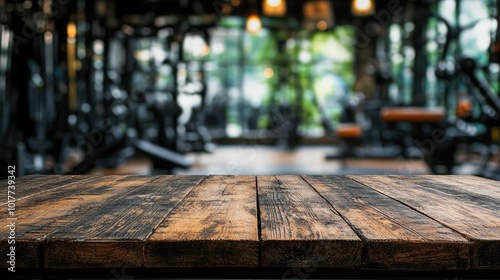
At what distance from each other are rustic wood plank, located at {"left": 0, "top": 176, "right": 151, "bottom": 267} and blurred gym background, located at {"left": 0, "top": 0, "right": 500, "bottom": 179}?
1753 mm

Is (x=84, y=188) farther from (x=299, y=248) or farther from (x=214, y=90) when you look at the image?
(x=214, y=90)

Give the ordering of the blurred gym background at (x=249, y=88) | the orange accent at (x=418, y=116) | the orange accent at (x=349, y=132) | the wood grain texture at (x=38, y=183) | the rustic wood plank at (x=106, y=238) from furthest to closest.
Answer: the orange accent at (x=349, y=132)
the orange accent at (x=418, y=116)
the blurred gym background at (x=249, y=88)
the wood grain texture at (x=38, y=183)
the rustic wood plank at (x=106, y=238)

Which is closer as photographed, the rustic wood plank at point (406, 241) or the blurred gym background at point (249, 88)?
the rustic wood plank at point (406, 241)

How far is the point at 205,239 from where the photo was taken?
0.76m

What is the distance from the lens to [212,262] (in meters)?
0.76

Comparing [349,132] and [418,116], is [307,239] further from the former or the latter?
[349,132]

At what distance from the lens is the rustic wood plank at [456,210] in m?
0.76

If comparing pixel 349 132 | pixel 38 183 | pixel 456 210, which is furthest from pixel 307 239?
pixel 349 132

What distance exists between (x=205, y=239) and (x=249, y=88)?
11436 millimetres

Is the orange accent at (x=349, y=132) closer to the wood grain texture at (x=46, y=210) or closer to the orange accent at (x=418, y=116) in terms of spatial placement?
the orange accent at (x=418, y=116)

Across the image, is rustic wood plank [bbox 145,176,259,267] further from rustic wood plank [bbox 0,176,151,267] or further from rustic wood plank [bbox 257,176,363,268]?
rustic wood plank [bbox 0,176,151,267]

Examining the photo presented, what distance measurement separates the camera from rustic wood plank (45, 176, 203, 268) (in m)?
0.75

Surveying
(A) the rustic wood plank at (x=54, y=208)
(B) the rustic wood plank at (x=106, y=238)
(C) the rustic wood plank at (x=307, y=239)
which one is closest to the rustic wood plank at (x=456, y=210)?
(C) the rustic wood plank at (x=307, y=239)

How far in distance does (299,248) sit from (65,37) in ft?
13.0
